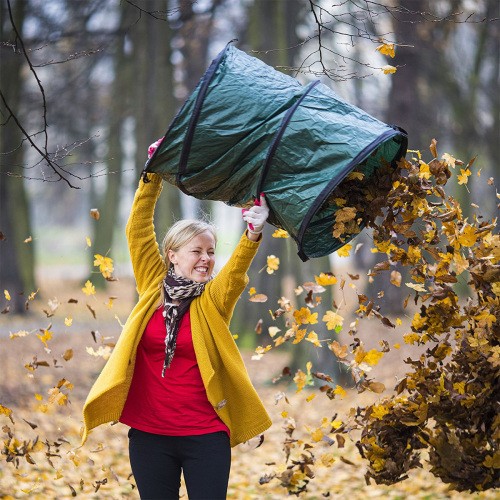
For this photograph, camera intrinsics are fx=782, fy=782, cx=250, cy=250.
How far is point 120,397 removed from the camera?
11.4 feet

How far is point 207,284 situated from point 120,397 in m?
0.64

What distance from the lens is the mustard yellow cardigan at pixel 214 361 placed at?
11.2 ft

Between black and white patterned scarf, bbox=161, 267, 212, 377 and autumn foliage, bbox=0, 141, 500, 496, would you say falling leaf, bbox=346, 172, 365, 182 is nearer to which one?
autumn foliage, bbox=0, 141, 500, 496

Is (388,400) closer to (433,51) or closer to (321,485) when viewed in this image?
(321,485)

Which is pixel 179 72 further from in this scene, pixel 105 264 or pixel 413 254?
pixel 413 254

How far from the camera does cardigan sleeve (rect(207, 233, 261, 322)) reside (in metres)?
3.41

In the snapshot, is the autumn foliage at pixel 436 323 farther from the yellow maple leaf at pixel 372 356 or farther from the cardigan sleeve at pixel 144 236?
the cardigan sleeve at pixel 144 236

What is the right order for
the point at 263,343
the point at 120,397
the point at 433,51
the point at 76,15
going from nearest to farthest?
the point at 120,397, the point at 76,15, the point at 263,343, the point at 433,51

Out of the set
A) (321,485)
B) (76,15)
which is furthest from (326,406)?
(76,15)

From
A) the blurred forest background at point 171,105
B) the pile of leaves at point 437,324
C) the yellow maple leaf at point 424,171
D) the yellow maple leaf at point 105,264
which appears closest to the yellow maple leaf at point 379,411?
the pile of leaves at point 437,324

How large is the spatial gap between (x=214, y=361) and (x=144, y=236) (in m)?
0.71

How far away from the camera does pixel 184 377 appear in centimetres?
341

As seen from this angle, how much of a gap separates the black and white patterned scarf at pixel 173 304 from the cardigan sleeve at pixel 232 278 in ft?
0.29

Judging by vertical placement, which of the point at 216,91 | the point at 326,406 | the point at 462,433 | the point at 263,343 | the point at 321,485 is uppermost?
the point at 216,91
